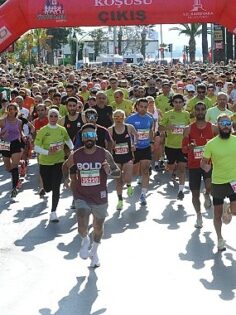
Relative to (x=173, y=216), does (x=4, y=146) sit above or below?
above

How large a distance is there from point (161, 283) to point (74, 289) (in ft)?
2.89

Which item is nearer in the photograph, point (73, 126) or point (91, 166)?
point (91, 166)

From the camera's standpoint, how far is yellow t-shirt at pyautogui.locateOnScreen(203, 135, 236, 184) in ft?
25.3

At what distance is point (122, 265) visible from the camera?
751cm

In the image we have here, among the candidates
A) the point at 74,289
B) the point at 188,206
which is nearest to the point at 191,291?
the point at 74,289

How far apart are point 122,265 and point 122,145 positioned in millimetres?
2984

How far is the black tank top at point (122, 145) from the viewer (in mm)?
10133

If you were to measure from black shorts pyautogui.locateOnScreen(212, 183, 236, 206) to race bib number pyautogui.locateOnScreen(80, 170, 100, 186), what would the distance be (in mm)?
1388

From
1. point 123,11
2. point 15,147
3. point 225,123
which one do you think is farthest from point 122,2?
point 225,123

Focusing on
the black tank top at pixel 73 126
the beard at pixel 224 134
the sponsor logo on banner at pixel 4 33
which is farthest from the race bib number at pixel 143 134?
the sponsor logo on banner at pixel 4 33

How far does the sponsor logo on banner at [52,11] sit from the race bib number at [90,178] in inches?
→ 244

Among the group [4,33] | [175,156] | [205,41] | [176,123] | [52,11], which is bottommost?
[175,156]

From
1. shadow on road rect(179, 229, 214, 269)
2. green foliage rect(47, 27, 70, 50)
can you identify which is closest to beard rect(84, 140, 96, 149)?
shadow on road rect(179, 229, 214, 269)

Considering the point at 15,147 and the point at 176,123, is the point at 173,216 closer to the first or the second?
the point at 176,123
